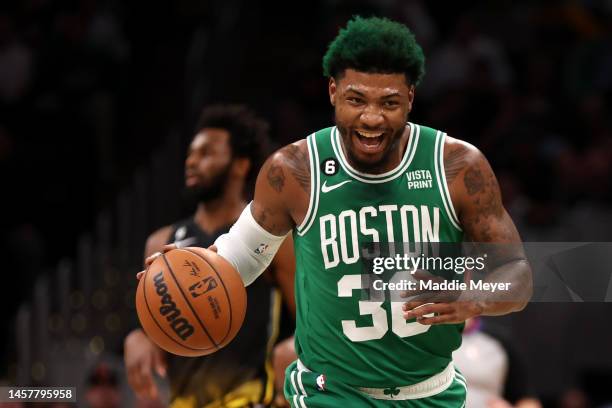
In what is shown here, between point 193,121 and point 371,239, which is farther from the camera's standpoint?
point 193,121

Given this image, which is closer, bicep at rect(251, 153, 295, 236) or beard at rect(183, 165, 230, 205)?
bicep at rect(251, 153, 295, 236)

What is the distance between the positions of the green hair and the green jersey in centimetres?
30

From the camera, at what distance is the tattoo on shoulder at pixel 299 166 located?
451cm

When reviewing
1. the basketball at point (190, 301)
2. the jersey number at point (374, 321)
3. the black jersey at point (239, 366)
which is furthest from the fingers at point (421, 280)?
the black jersey at point (239, 366)

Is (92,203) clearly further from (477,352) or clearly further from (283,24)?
(477,352)

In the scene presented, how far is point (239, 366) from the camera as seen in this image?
20.3 feet

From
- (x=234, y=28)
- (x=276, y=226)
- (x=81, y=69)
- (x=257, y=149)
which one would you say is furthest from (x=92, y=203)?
(x=276, y=226)

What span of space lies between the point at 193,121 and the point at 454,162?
16.4ft

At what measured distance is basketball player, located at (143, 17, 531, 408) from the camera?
435 centimetres

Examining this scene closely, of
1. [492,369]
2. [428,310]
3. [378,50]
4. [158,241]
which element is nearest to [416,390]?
[428,310]

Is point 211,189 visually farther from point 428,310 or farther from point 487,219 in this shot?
point 428,310

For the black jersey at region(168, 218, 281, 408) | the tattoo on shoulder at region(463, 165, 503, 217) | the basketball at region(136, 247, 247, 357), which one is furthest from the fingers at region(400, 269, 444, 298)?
the black jersey at region(168, 218, 281, 408)

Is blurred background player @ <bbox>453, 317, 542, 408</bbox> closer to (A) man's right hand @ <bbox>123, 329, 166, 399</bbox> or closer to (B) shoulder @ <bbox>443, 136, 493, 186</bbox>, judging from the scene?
(A) man's right hand @ <bbox>123, 329, 166, 399</bbox>

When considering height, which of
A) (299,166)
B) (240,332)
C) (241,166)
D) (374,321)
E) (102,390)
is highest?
(299,166)
